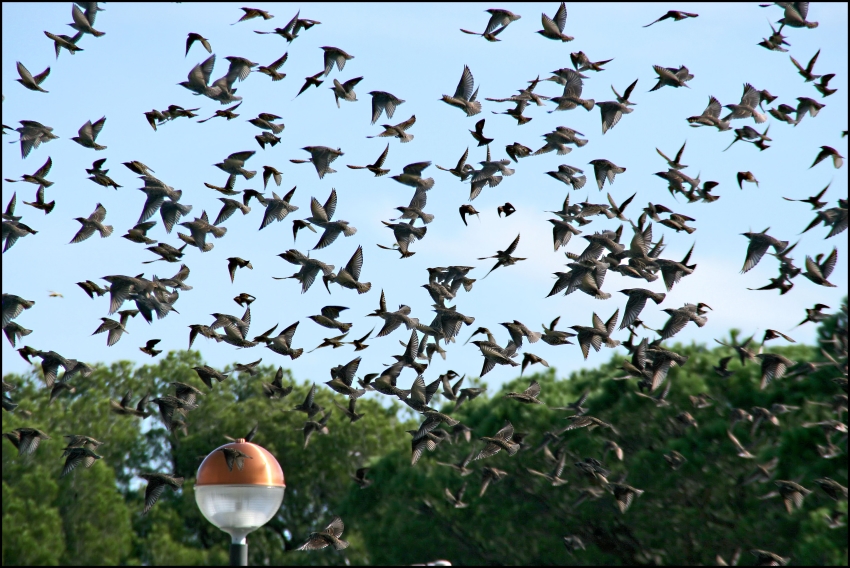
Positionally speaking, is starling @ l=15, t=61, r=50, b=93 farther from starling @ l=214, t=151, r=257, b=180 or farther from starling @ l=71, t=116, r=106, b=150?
starling @ l=214, t=151, r=257, b=180

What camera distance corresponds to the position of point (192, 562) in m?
48.0

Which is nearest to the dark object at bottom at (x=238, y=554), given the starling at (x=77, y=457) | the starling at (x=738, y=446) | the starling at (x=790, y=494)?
the starling at (x=77, y=457)

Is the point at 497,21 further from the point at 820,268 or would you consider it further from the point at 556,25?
the point at 820,268

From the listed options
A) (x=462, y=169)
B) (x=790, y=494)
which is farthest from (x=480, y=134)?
(x=790, y=494)

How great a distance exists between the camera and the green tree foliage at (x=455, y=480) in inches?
1024

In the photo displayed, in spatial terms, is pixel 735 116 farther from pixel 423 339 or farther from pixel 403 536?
pixel 403 536

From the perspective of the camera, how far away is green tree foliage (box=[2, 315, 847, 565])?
2602 cm

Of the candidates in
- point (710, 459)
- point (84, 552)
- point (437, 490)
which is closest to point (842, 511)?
point (710, 459)

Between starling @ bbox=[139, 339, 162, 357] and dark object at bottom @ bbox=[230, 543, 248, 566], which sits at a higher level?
dark object at bottom @ bbox=[230, 543, 248, 566]

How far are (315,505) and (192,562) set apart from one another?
21.1ft

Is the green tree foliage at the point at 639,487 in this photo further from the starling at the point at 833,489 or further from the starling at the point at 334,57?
the starling at the point at 334,57

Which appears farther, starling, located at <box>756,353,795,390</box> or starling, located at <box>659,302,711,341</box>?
starling, located at <box>756,353,795,390</box>

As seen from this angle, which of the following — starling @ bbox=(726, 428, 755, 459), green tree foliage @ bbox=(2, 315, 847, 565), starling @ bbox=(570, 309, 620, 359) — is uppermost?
starling @ bbox=(570, 309, 620, 359)

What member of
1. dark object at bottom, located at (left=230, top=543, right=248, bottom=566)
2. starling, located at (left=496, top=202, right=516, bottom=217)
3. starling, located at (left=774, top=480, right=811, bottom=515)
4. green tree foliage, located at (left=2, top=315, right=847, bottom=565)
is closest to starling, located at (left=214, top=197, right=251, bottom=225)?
Result: starling, located at (left=496, top=202, right=516, bottom=217)
